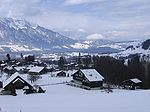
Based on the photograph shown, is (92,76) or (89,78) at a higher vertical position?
(92,76)

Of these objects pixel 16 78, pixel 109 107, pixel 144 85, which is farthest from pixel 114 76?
pixel 109 107

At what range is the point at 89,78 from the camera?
56.3 meters

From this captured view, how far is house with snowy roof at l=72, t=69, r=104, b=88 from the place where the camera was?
55434mm

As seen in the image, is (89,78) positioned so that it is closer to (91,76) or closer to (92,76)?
(91,76)

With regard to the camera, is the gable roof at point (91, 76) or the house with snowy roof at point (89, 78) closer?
the house with snowy roof at point (89, 78)

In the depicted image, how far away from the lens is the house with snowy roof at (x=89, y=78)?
2182 inches

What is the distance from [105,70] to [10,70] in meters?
31.7

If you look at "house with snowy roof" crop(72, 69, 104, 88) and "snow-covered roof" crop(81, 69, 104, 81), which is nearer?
"house with snowy roof" crop(72, 69, 104, 88)

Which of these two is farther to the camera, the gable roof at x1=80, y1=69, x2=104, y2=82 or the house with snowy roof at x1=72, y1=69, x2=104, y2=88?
the gable roof at x1=80, y1=69, x2=104, y2=82

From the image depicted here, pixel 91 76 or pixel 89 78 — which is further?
pixel 91 76

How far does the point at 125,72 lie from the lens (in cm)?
6988

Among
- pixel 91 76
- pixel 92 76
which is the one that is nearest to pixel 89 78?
pixel 91 76

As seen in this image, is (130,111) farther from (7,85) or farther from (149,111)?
(7,85)

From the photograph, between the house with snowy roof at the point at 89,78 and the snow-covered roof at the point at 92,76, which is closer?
the house with snowy roof at the point at 89,78
